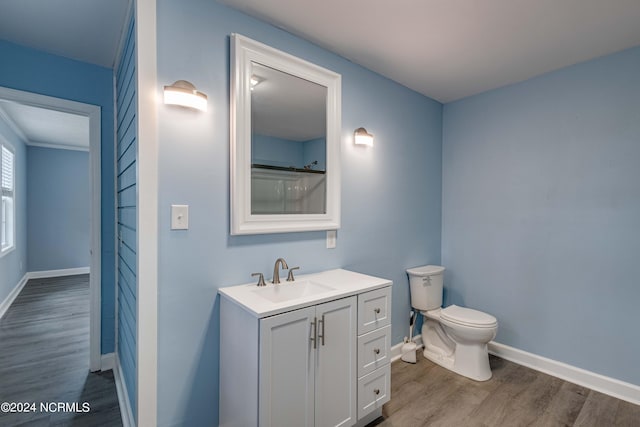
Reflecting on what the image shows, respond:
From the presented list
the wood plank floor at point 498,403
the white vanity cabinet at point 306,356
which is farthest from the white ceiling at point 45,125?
the wood plank floor at point 498,403

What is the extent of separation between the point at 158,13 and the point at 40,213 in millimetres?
6077

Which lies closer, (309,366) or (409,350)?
(309,366)

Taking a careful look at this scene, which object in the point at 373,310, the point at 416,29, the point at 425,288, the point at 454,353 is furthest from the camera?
the point at 425,288

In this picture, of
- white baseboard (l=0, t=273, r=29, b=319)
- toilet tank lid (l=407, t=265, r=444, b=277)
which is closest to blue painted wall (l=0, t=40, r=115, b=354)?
white baseboard (l=0, t=273, r=29, b=319)

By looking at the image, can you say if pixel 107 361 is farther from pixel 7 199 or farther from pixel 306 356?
pixel 7 199

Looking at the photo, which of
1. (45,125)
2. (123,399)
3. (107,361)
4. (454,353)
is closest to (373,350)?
(454,353)

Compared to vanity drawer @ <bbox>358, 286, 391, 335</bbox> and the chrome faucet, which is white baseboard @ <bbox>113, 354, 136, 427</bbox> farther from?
vanity drawer @ <bbox>358, 286, 391, 335</bbox>

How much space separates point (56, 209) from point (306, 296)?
648 centimetres

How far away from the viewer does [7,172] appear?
428 centimetres

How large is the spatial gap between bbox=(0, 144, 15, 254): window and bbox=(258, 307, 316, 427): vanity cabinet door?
15.5ft

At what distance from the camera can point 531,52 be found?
2.22 meters

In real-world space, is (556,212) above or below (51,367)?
above

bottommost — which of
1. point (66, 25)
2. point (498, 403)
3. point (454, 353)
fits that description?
point (498, 403)

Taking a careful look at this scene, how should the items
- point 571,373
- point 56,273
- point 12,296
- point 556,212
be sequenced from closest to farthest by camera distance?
1. point 571,373
2. point 556,212
3. point 12,296
4. point 56,273
